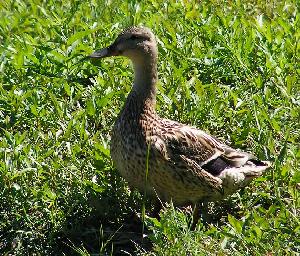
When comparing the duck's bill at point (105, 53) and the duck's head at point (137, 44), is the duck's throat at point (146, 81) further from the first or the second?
the duck's bill at point (105, 53)

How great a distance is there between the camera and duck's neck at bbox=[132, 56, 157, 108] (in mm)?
6086

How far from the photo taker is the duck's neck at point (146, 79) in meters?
6.09

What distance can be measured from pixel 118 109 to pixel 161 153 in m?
1.25

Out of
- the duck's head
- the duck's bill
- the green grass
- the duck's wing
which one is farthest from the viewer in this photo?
the duck's bill

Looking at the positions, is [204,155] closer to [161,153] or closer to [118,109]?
[161,153]

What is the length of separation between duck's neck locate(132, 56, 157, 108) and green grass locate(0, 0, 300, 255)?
1.68 feet

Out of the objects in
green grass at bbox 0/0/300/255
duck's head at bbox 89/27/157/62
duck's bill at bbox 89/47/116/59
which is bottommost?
green grass at bbox 0/0/300/255

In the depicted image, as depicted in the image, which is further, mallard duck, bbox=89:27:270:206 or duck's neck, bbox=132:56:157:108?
duck's neck, bbox=132:56:157:108

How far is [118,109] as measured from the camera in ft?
22.8

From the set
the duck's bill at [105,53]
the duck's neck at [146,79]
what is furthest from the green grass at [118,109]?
the duck's bill at [105,53]

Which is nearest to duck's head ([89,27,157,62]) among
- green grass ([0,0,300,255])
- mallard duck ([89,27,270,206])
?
mallard duck ([89,27,270,206])

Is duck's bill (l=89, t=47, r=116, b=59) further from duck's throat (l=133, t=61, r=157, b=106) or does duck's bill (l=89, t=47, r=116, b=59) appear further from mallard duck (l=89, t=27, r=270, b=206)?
duck's throat (l=133, t=61, r=157, b=106)

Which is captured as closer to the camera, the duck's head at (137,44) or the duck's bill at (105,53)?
the duck's head at (137,44)

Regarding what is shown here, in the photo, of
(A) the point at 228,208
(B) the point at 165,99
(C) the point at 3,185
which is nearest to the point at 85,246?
(C) the point at 3,185
